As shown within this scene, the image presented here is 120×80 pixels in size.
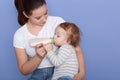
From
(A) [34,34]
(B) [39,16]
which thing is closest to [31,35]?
(A) [34,34]

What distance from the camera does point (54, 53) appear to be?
1370 mm

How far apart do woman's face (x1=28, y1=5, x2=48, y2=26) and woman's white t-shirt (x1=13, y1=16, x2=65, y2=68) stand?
0.22 ft

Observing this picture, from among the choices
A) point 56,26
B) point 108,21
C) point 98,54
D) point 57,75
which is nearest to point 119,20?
point 108,21

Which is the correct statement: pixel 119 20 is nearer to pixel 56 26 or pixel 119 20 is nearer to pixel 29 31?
pixel 56 26

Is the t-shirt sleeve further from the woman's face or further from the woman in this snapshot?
the woman's face

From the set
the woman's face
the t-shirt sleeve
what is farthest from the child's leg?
the woman's face

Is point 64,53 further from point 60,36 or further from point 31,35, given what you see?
point 31,35

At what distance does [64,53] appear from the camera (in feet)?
4.37

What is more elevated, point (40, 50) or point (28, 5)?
point (28, 5)

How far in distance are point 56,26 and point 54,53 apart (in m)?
0.17

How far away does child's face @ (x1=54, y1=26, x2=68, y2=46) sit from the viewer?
1342mm

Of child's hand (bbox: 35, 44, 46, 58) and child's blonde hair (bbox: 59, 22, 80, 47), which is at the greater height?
child's blonde hair (bbox: 59, 22, 80, 47)

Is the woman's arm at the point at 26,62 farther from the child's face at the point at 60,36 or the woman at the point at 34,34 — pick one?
the child's face at the point at 60,36

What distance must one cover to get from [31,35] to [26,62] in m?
0.15
